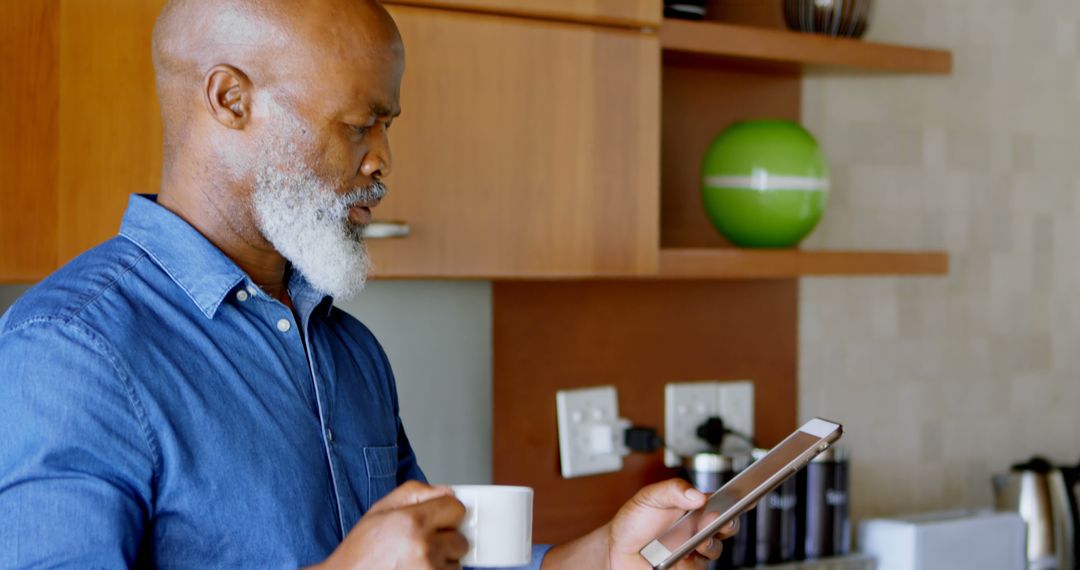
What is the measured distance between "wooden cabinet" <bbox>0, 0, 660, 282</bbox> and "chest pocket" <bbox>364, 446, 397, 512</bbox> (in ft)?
1.03

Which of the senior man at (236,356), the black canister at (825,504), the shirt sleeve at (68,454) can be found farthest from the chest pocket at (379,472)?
the black canister at (825,504)

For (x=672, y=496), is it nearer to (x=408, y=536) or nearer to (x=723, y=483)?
(x=408, y=536)

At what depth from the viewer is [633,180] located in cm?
157

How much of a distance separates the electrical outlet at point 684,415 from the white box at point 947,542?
307 mm

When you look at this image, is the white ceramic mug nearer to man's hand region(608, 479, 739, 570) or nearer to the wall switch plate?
man's hand region(608, 479, 739, 570)

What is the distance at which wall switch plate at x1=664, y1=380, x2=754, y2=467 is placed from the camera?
1.98 m

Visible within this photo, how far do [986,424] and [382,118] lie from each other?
1.66 meters

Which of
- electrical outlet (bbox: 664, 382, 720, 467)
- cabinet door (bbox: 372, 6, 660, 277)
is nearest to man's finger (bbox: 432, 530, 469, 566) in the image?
cabinet door (bbox: 372, 6, 660, 277)

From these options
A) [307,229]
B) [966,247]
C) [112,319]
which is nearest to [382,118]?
[307,229]

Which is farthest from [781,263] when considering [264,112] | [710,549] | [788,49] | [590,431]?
[264,112]

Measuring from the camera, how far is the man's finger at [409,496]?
2.81 ft

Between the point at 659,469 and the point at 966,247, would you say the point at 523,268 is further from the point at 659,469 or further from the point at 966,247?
the point at 966,247

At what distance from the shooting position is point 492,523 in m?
0.89

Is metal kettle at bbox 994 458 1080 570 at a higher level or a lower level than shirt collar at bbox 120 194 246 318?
lower
